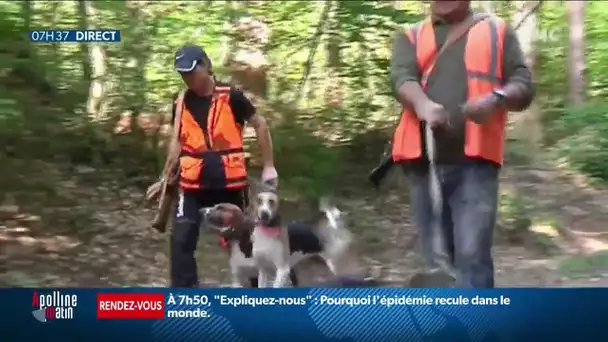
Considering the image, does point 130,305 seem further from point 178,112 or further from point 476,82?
point 476,82

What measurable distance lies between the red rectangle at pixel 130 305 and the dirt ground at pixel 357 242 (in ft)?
0.13

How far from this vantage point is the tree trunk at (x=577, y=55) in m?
2.76

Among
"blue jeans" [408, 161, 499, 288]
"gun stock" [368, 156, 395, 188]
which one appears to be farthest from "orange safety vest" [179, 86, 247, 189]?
"blue jeans" [408, 161, 499, 288]

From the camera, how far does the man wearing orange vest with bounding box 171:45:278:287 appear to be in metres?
2.74

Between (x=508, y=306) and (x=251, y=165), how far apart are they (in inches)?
31.6

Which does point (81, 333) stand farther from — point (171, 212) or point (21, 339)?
point (171, 212)

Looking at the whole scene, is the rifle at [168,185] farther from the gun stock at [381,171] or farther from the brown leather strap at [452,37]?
the brown leather strap at [452,37]

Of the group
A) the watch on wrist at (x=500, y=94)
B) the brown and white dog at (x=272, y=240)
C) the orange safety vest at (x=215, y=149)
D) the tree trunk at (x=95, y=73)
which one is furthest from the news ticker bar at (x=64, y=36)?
the watch on wrist at (x=500, y=94)

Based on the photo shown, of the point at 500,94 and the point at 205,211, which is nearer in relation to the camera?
the point at 500,94

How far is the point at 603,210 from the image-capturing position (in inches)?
108

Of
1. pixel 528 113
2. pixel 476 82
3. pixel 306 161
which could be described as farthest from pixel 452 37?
pixel 306 161

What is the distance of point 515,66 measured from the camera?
8.68 feet

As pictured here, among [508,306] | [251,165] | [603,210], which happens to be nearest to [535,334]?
[508,306]
